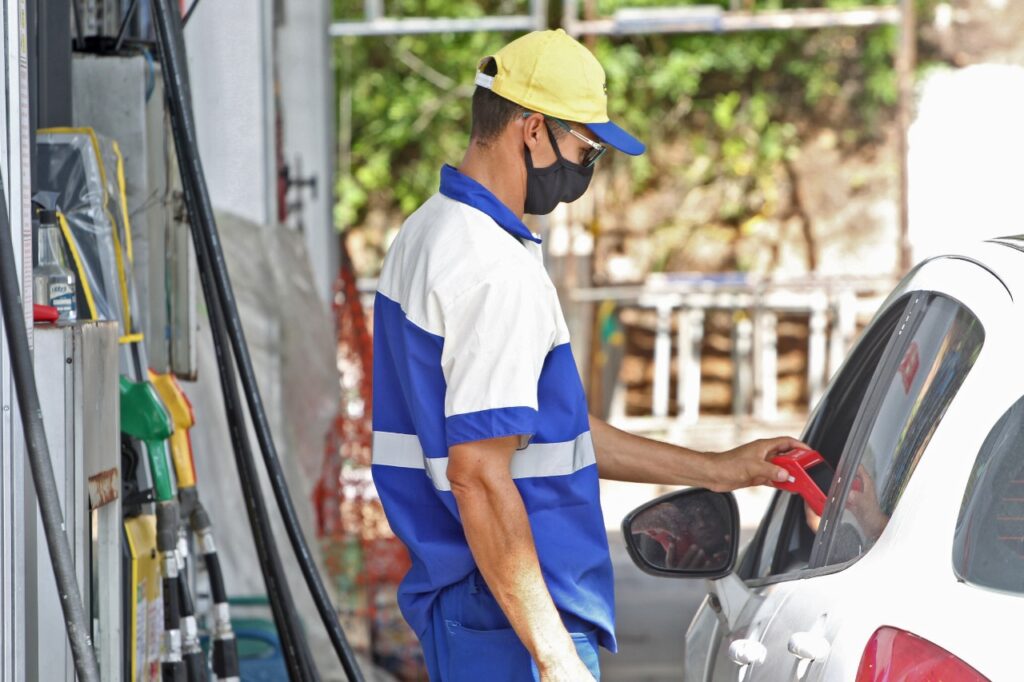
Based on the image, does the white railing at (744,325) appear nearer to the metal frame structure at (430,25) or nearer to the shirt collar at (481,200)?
the metal frame structure at (430,25)

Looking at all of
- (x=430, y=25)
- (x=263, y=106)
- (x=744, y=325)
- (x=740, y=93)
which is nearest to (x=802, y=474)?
(x=263, y=106)

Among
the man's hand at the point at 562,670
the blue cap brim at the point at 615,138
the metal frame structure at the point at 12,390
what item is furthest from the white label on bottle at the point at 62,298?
the man's hand at the point at 562,670

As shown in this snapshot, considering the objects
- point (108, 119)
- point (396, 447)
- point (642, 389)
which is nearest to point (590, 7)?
point (642, 389)

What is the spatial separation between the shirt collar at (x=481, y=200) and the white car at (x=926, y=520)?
0.66 metres

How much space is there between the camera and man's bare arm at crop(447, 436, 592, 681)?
2287 mm

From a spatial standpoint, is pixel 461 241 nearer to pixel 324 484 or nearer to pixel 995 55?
pixel 324 484

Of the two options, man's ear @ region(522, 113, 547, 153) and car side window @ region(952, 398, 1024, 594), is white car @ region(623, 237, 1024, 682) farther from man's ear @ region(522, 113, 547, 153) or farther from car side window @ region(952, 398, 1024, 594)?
man's ear @ region(522, 113, 547, 153)

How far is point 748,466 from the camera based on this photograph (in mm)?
2711

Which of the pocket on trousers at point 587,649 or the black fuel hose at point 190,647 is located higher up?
the pocket on trousers at point 587,649

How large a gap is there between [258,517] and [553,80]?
4.98 ft

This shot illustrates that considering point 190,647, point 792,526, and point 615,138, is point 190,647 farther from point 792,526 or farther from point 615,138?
point 615,138

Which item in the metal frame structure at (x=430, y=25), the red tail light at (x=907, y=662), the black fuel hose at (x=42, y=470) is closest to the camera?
the red tail light at (x=907, y=662)

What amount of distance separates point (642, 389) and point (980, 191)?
346 cm

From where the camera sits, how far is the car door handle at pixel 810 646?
5.97 feet
